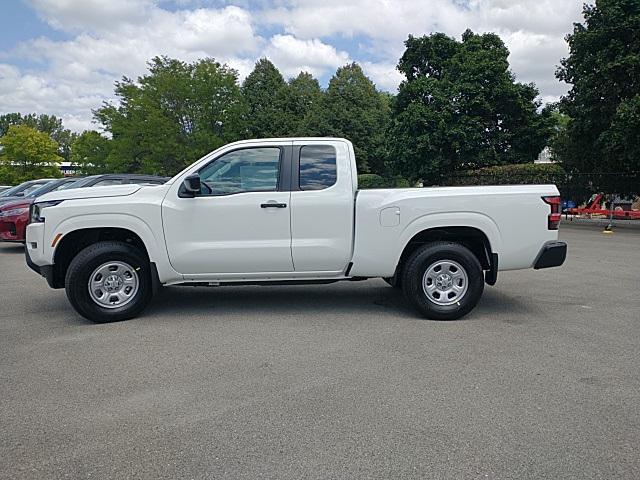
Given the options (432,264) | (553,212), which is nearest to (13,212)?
(432,264)

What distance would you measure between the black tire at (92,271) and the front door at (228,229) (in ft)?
1.33

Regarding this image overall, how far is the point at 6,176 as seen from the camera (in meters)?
52.1

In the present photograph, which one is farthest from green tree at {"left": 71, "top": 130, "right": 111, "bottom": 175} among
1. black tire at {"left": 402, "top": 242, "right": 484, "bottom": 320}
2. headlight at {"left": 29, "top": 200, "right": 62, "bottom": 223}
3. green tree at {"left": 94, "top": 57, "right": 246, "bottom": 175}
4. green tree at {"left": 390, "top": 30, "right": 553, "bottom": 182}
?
black tire at {"left": 402, "top": 242, "right": 484, "bottom": 320}

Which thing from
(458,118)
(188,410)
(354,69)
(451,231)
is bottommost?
(188,410)

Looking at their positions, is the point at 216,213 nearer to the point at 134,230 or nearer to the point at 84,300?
the point at 134,230

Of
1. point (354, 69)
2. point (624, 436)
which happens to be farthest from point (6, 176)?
point (624, 436)

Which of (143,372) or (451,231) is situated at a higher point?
(451,231)

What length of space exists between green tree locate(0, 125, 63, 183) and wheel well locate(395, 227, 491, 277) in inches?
2133

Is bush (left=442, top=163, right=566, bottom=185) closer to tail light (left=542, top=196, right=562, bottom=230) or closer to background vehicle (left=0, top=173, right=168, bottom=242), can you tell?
background vehicle (left=0, top=173, right=168, bottom=242)

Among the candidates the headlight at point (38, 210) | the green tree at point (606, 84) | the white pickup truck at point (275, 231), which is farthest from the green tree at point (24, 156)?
the white pickup truck at point (275, 231)

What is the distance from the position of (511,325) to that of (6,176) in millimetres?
56576

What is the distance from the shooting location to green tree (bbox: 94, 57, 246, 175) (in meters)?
33.2

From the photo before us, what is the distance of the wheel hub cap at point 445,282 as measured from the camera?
6.18 metres

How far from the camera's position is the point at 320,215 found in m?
6.12
